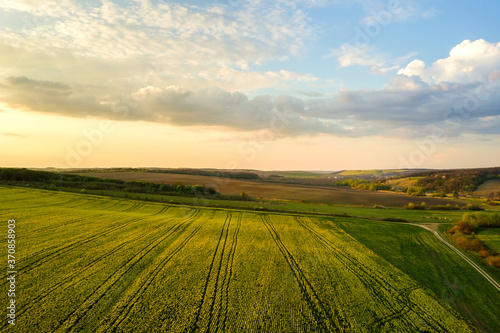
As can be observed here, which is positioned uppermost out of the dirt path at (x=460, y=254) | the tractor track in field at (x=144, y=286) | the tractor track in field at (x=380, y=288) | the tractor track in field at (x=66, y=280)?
the tractor track in field at (x=66, y=280)

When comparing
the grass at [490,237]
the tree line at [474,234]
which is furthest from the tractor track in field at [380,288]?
the grass at [490,237]

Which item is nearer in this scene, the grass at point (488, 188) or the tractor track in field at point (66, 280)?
the tractor track in field at point (66, 280)

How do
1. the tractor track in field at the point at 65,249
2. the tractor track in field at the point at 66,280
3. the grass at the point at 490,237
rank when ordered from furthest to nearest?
the grass at the point at 490,237, the tractor track in field at the point at 65,249, the tractor track in field at the point at 66,280

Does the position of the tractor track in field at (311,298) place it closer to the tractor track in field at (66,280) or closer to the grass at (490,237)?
the tractor track in field at (66,280)

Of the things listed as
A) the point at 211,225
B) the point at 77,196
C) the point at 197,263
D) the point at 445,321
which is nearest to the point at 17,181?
the point at 77,196

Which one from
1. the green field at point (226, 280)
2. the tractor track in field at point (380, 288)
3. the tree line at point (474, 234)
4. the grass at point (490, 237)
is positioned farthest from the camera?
the grass at point (490, 237)

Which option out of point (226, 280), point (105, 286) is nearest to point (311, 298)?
point (226, 280)

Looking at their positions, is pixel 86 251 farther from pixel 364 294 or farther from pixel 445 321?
pixel 445 321

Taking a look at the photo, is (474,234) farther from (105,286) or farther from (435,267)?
(105,286)

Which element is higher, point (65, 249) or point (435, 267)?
point (65, 249)
